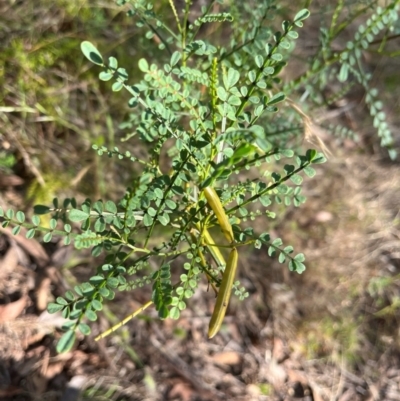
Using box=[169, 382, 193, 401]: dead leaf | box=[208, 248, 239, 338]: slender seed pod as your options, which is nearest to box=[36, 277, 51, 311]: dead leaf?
box=[169, 382, 193, 401]: dead leaf

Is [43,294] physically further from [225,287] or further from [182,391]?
[225,287]

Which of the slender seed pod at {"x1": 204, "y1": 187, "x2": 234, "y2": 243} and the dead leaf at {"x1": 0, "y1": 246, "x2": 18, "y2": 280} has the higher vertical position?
the dead leaf at {"x1": 0, "y1": 246, "x2": 18, "y2": 280}

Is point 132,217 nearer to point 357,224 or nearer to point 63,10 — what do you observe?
point 63,10

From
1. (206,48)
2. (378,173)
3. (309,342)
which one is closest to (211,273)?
(206,48)

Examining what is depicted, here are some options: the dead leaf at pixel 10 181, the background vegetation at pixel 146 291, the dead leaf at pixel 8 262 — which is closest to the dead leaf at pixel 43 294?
the background vegetation at pixel 146 291

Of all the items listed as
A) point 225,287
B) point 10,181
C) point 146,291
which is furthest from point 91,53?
point 146,291

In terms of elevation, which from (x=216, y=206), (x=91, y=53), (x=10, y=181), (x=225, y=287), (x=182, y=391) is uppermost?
(x=10, y=181)

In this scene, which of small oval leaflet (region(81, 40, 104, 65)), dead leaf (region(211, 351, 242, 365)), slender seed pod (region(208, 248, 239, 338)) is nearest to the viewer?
small oval leaflet (region(81, 40, 104, 65))

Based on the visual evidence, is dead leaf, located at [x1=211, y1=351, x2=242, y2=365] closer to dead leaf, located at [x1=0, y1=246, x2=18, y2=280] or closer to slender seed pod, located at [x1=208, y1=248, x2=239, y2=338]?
dead leaf, located at [x1=0, y1=246, x2=18, y2=280]

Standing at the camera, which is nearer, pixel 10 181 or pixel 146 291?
pixel 10 181
